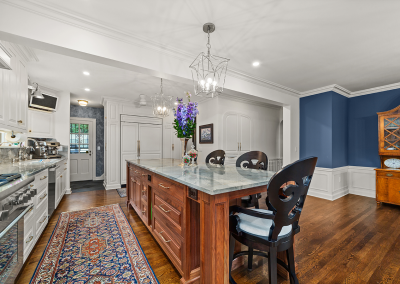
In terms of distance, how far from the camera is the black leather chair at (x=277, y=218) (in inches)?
40.2

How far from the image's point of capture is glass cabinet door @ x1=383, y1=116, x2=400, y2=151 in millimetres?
3514

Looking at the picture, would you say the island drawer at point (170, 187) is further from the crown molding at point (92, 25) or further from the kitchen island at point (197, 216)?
the crown molding at point (92, 25)

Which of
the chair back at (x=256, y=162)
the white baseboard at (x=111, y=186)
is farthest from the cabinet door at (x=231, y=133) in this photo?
the white baseboard at (x=111, y=186)

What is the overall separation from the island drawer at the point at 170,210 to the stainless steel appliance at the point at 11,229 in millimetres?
1129

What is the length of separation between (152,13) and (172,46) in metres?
0.62

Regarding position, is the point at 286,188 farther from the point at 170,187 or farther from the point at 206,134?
the point at 206,134

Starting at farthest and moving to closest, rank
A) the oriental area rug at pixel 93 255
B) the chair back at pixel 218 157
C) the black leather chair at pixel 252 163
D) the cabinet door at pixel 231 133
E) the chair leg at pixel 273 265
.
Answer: the cabinet door at pixel 231 133
the chair back at pixel 218 157
the black leather chair at pixel 252 163
the oriental area rug at pixel 93 255
the chair leg at pixel 273 265

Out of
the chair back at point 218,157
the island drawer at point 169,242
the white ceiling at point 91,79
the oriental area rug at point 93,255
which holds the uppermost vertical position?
the white ceiling at point 91,79

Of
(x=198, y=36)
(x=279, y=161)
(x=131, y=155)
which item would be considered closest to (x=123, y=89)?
(x=131, y=155)

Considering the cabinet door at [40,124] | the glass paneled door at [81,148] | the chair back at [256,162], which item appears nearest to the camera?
the chair back at [256,162]

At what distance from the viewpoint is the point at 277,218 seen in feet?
3.52

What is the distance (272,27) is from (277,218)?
6.92ft

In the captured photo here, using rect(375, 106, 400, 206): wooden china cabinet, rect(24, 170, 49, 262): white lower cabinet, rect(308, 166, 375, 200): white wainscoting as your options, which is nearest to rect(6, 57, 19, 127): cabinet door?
rect(24, 170, 49, 262): white lower cabinet

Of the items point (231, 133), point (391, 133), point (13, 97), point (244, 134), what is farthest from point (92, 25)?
point (391, 133)
